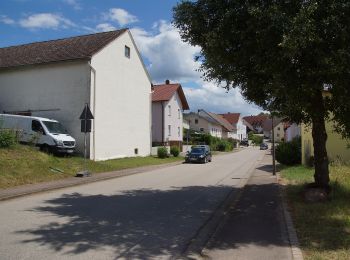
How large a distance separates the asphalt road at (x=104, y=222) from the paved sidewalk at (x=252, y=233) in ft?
1.94

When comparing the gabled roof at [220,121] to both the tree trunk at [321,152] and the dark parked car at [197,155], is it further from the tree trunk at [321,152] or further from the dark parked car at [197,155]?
the tree trunk at [321,152]

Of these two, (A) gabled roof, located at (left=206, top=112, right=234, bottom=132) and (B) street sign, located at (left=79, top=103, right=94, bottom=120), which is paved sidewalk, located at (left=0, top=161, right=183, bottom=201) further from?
(A) gabled roof, located at (left=206, top=112, right=234, bottom=132)

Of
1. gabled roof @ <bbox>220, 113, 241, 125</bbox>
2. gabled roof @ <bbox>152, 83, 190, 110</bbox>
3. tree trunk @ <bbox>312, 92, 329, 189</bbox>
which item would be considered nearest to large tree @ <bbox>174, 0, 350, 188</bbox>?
tree trunk @ <bbox>312, 92, 329, 189</bbox>

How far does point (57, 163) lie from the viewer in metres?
21.9

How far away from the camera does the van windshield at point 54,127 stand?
24764mm

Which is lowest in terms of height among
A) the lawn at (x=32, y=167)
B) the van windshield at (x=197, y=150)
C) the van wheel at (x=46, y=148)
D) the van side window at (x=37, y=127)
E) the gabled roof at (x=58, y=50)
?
the lawn at (x=32, y=167)

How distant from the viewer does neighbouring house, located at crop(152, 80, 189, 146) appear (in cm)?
4919

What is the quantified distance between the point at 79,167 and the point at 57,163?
1.36 m

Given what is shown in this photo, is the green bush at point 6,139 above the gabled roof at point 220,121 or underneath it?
underneath

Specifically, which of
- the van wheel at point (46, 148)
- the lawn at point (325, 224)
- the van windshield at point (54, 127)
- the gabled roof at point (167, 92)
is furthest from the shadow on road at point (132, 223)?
the gabled roof at point (167, 92)

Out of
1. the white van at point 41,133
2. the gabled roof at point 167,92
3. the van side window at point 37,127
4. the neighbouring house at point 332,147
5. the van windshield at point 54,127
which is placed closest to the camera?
the white van at point 41,133

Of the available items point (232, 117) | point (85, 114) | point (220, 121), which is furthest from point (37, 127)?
point (232, 117)

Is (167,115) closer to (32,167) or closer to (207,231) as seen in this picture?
(32,167)

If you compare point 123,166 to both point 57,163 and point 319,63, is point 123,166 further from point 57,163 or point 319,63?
point 319,63
